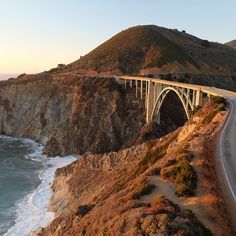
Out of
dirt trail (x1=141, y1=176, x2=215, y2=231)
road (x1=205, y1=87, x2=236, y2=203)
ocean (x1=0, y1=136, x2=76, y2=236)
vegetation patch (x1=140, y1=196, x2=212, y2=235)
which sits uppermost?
road (x1=205, y1=87, x2=236, y2=203)

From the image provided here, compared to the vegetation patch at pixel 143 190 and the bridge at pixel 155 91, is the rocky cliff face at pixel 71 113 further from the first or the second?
the vegetation patch at pixel 143 190

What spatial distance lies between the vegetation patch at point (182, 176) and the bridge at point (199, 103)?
1787 millimetres

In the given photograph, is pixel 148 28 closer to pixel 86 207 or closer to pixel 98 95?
pixel 98 95

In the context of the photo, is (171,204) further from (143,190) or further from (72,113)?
(72,113)

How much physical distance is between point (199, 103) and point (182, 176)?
81.9 feet

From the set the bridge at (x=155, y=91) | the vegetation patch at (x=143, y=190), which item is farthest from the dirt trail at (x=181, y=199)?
the bridge at (x=155, y=91)

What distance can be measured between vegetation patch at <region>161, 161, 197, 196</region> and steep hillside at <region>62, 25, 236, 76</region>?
8403 cm

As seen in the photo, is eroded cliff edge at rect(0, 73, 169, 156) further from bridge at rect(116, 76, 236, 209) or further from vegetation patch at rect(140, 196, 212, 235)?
vegetation patch at rect(140, 196, 212, 235)

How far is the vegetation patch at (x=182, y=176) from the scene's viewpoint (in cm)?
1915

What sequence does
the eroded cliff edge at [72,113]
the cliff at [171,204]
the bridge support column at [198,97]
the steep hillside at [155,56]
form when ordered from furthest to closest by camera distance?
the steep hillside at [155,56], the eroded cliff edge at [72,113], the bridge support column at [198,97], the cliff at [171,204]

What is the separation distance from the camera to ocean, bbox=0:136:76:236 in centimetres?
3966

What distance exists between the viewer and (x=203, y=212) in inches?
656

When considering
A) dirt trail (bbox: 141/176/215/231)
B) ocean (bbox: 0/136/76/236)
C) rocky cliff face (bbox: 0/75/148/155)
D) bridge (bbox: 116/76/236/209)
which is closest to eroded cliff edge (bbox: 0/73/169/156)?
rocky cliff face (bbox: 0/75/148/155)

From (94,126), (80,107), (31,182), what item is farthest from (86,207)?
(80,107)
